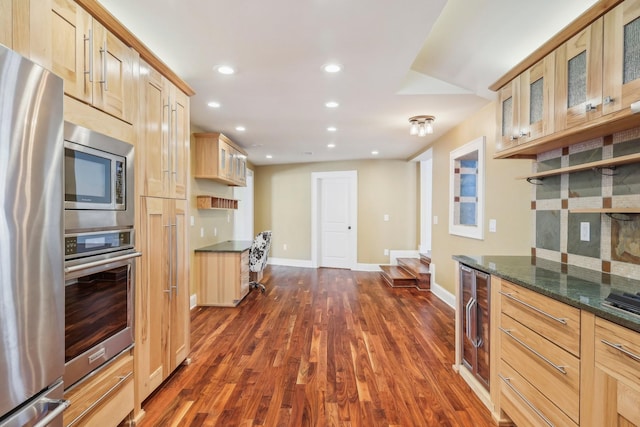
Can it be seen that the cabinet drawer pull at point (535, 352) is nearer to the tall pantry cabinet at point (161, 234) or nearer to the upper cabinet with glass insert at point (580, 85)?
the upper cabinet with glass insert at point (580, 85)

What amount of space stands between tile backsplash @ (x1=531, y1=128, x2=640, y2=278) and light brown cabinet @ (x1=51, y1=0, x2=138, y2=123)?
2866mm

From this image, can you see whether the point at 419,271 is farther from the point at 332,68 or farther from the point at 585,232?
the point at 332,68

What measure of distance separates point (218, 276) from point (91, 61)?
3.12m

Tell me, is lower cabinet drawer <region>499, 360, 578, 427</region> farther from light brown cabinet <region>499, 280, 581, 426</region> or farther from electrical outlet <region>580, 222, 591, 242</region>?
electrical outlet <region>580, 222, 591, 242</region>

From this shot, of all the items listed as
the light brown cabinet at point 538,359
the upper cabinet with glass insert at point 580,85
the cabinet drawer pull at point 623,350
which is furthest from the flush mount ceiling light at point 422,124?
the cabinet drawer pull at point 623,350

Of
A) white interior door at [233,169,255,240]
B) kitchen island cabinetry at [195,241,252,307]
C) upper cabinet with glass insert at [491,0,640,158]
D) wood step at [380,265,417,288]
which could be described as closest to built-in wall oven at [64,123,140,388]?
kitchen island cabinetry at [195,241,252,307]

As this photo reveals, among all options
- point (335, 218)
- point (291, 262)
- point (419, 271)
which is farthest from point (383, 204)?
point (291, 262)

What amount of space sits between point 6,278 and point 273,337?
2531 mm

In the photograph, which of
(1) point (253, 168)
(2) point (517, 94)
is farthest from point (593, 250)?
(1) point (253, 168)

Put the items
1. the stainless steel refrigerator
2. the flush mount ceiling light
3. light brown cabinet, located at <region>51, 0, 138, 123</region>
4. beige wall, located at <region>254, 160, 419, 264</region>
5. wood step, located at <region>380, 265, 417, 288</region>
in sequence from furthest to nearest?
beige wall, located at <region>254, 160, 419, 264</region> < wood step, located at <region>380, 265, 417, 288</region> < the flush mount ceiling light < light brown cabinet, located at <region>51, 0, 138, 123</region> < the stainless steel refrigerator

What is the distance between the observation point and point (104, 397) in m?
1.57

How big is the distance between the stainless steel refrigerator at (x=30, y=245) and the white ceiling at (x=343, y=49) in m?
1.12

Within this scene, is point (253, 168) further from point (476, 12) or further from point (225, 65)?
point (476, 12)

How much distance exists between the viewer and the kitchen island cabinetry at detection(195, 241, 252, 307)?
4.13 m
